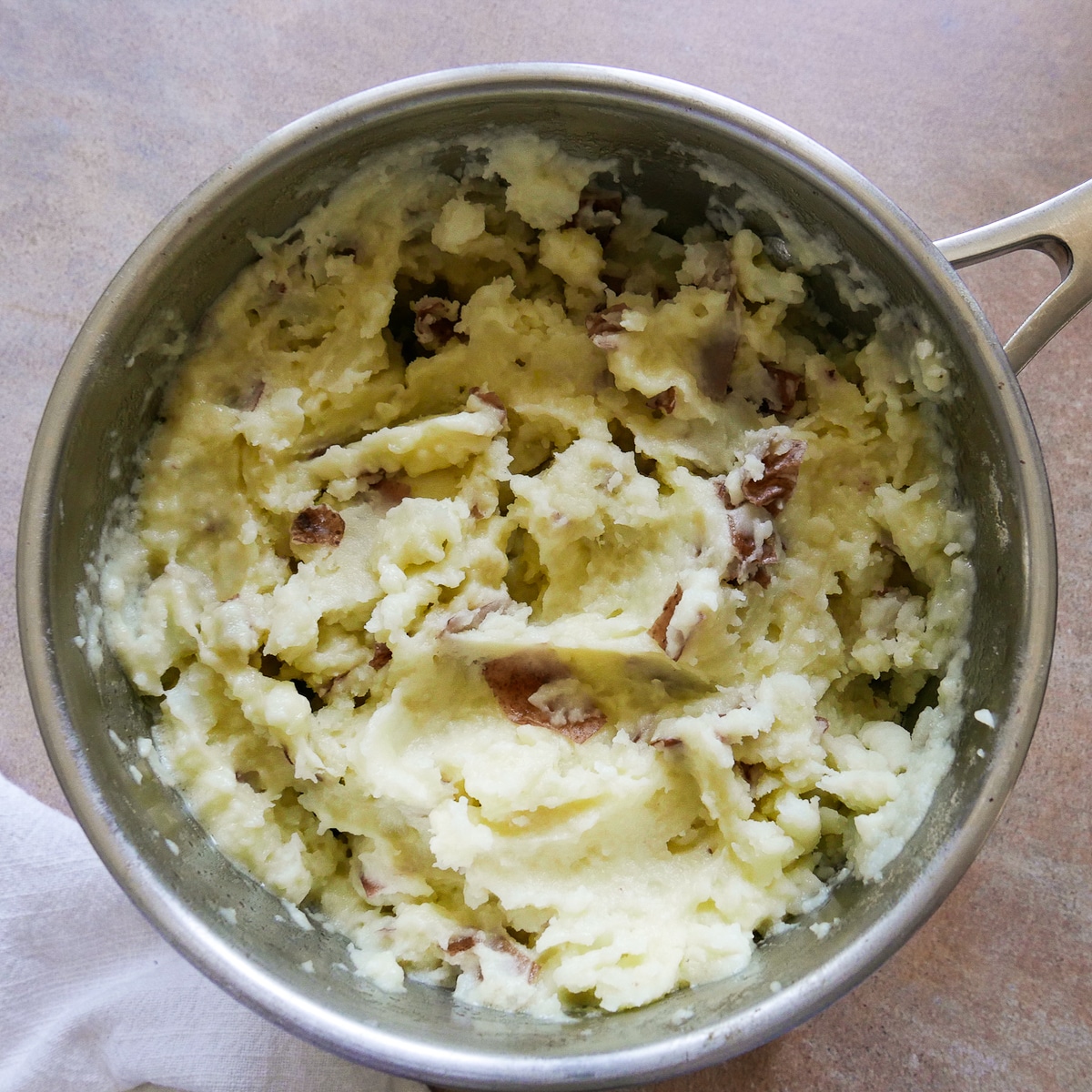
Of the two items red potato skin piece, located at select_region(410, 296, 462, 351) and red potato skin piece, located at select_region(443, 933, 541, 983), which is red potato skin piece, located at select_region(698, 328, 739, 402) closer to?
red potato skin piece, located at select_region(410, 296, 462, 351)

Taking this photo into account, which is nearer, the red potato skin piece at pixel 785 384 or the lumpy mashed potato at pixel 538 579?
the lumpy mashed potato at pixel 538 579

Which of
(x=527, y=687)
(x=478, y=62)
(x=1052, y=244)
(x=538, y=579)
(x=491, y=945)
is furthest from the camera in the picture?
(x=478, y=62)

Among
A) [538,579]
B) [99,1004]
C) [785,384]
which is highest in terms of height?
[785,384]

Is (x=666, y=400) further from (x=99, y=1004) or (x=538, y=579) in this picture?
(x=99, y=1004)

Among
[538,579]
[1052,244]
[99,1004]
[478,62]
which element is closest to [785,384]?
[1052,244]

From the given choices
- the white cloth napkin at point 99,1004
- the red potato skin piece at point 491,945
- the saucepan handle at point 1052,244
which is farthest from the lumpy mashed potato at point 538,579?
the white cloth napkin at point 99,1004

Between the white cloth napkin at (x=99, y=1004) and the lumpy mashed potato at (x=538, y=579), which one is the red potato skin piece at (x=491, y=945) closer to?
the lumpy mashed potato at (x=538, y=579)

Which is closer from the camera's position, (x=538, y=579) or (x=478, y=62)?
(x=538, y=579)
